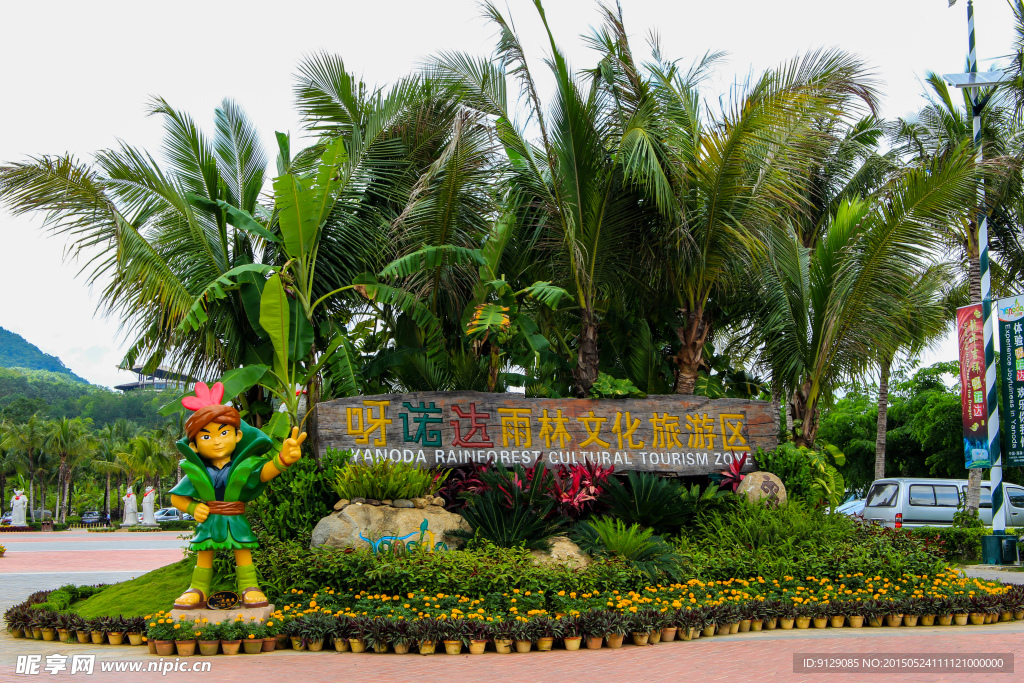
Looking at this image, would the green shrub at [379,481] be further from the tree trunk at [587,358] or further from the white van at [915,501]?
the white van at [915,501]

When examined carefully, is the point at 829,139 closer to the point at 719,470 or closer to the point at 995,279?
the point at 719,470

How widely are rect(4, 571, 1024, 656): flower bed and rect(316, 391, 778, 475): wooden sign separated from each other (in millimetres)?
1883

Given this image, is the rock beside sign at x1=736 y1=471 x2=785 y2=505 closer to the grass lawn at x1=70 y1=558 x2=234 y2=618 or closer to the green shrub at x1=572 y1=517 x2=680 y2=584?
the green shrub at x1=572 y1=517 x2=680 y2=584

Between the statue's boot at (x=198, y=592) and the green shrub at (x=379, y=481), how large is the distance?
164 cm

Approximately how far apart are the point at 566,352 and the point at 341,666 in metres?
6.88

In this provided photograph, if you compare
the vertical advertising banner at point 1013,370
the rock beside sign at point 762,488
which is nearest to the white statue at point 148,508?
the rock beside sign at point 762,488

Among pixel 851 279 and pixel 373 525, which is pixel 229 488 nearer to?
pixel 373 525

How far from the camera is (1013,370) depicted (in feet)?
43.3

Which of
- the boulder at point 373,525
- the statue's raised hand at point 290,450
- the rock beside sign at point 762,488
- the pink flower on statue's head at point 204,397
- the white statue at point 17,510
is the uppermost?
the pink flower on statue's head at point 204,397

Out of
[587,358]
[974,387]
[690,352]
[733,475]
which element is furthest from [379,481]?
[974,387]

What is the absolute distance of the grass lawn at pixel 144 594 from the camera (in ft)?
25.6

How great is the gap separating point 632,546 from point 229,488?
13.3ft

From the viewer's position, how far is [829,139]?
11.0m

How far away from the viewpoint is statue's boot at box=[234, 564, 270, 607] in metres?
6.87
